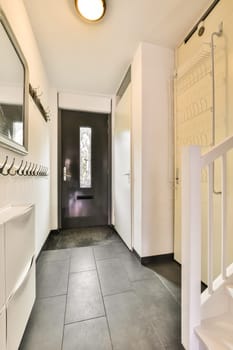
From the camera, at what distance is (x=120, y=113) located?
2.84 meters

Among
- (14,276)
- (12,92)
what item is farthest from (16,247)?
(12,92)

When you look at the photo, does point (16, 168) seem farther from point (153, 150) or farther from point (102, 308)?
point (153, 150)

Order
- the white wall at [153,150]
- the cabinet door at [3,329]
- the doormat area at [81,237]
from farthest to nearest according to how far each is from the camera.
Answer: the doormat area at [81,237] → the white wall at [153,150] → the cabinet door at [3,329]

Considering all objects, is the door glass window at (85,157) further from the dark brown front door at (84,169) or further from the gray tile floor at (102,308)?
the gray tile floor at (102,308)

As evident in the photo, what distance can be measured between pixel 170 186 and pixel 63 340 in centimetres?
166

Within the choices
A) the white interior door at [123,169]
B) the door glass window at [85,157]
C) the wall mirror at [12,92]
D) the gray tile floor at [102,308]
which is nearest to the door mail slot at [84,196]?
the door glass window at [85,157]

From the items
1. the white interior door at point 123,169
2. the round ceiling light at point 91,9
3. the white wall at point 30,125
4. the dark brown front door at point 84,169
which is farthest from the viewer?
the dark brown front door at point 84,169

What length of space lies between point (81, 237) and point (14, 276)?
200 cm

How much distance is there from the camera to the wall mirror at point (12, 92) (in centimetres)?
111

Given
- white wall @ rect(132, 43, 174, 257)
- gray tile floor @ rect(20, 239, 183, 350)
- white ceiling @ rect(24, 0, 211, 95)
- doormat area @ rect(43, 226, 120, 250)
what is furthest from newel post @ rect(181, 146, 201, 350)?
doormat area @ rect(43, 226, 120, 250)

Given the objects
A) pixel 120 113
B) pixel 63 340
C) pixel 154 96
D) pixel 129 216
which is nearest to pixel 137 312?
pixel 63 340

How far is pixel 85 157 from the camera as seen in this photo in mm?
3271

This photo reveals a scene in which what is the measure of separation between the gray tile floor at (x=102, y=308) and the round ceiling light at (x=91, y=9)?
2526mm

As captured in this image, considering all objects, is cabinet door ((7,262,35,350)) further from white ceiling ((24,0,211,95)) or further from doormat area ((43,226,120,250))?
white ceiling ((24,0,211,95))
